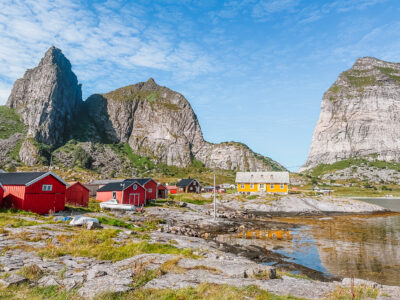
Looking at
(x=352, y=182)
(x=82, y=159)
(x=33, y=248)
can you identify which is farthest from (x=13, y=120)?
(x=352, y=182)

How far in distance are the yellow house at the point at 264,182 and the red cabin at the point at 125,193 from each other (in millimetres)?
35755

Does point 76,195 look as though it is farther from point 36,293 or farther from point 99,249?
point 36,293

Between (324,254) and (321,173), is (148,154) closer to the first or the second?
(321,173)

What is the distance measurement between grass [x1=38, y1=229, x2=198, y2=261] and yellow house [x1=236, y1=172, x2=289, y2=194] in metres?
63.3

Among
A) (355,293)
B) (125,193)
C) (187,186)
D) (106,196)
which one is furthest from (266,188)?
(355,293)

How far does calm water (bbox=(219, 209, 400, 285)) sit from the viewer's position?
18.3 metres

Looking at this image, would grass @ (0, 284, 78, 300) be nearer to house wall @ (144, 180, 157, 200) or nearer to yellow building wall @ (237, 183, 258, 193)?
house wall @ (144, 180, 157, 200)

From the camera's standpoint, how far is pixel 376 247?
84.4ft

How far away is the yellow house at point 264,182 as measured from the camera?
7644 centimetres

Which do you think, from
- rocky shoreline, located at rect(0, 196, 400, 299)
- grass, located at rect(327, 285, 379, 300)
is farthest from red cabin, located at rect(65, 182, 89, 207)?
grass, located at rect(327, 285, 379, 300)

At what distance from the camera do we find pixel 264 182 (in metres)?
77.7

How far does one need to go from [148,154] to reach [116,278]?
189552mm

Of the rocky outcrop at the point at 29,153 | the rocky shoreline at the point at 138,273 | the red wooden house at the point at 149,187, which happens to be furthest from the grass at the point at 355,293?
the rocky outcrop at the point at 29,153

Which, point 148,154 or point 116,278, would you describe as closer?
point 116,278
